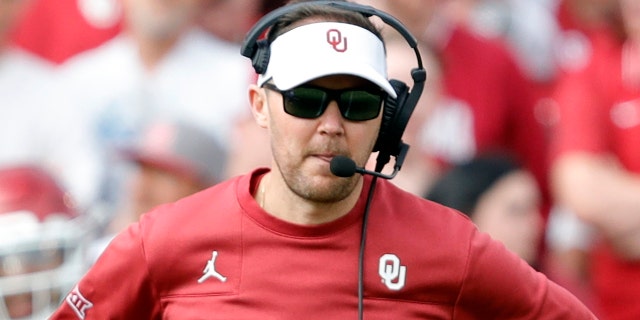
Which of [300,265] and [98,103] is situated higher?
[98,103]

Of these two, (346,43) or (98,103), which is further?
(98,103)

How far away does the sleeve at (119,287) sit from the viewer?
12.1 feet

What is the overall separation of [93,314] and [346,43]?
902 millimetres

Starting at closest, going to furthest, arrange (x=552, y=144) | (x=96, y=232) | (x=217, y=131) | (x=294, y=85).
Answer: (x=294, y=85), (x=96, y=232), (x=217, y=131), (x=552, y=144)

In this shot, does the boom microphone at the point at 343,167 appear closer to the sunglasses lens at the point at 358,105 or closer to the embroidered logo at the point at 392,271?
the sunglasses lens at the point at 358,105

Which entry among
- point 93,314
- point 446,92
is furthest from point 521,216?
point 93,314

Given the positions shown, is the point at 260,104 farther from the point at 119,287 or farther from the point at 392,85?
the point at 119,287

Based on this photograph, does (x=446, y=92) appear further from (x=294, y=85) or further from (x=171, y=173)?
(x=294, y=85)

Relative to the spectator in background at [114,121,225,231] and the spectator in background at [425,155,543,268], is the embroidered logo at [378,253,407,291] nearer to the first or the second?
the spectator in background at [425,155,543,268]

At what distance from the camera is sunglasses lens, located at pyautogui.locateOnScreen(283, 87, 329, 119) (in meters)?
3.57

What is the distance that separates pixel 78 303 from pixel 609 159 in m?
3.01

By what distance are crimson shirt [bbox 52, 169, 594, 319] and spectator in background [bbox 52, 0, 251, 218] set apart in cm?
253

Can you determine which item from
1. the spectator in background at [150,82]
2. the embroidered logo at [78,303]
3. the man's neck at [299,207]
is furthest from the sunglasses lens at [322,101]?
the spectator in background at [150,82]

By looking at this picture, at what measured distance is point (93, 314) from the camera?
12.4 feet
